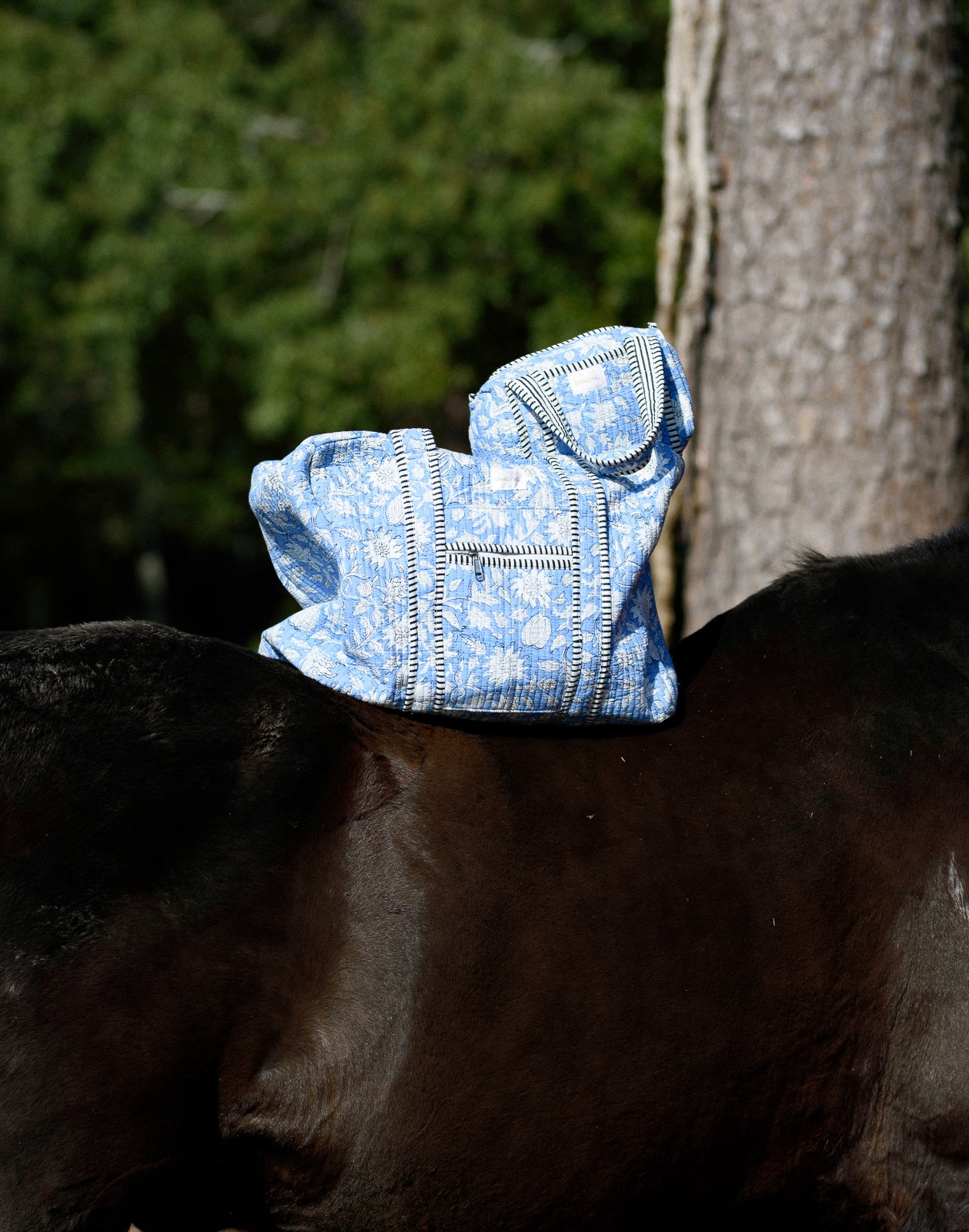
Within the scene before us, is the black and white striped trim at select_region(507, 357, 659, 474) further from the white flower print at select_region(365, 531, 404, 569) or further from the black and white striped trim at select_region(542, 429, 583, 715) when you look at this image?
the white flower print at select_region(365, 531, 404, 569)

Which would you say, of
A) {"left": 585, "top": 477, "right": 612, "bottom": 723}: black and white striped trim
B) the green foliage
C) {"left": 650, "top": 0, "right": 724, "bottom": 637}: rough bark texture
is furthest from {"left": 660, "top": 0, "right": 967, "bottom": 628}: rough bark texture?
the green foliage

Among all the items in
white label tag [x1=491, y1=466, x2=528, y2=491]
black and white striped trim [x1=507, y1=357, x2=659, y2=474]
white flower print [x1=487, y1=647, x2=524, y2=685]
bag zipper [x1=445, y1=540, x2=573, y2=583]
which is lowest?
white flower print [x1=487, y1=647, x2=524, y2=685]

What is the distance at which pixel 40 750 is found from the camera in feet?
6.03

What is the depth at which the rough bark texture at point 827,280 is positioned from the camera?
391 centimetres

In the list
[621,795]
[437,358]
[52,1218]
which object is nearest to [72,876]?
[52,1218]

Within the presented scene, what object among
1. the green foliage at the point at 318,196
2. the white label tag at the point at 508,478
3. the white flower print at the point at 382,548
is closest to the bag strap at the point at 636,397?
the white label tag at the point at 508,478

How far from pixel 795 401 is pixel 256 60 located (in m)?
13.0

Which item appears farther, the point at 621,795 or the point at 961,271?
the point at 961,271

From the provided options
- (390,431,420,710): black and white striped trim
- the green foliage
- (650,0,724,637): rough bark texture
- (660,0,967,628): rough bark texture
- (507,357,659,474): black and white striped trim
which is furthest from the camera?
the green foliage

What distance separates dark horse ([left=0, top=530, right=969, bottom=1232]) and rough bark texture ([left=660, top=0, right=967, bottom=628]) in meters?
1.83

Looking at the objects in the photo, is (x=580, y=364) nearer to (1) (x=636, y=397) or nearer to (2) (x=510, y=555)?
(1) (x=636, y=397)

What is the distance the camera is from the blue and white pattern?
6.80ft

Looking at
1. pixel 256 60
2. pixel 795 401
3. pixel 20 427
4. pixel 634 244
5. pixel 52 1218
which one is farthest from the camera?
pixel 20 427

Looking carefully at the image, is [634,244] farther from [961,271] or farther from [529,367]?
[529,367]
